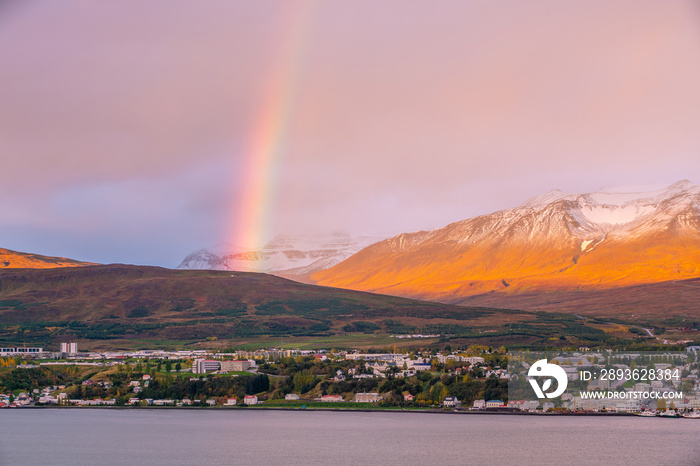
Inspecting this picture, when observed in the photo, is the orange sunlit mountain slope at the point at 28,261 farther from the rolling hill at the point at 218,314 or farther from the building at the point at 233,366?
the building at the point at 233,366

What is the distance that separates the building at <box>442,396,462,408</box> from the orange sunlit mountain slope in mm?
127131

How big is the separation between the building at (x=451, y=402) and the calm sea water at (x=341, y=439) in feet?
8.90

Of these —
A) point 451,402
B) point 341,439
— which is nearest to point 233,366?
point 451,402

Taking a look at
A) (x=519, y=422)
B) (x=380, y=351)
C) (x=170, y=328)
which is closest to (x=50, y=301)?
(x=170, y=328)

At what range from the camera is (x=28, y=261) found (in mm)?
175375

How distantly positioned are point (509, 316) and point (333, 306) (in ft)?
95.6

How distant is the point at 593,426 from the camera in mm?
49312

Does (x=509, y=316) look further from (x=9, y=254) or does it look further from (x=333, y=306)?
(x=9, y=254)

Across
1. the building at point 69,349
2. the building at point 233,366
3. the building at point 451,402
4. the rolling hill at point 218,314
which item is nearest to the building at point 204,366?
the building at point 233,366

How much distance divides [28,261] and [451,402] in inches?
5420

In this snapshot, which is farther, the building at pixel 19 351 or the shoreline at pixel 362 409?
the building at pixel 19 351

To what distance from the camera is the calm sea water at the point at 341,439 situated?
3978cm

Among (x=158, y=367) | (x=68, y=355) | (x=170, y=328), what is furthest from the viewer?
(x=170, y=328)

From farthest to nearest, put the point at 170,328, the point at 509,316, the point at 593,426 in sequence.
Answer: the point at 509,316, the point at 170,328, the point at 593,426
